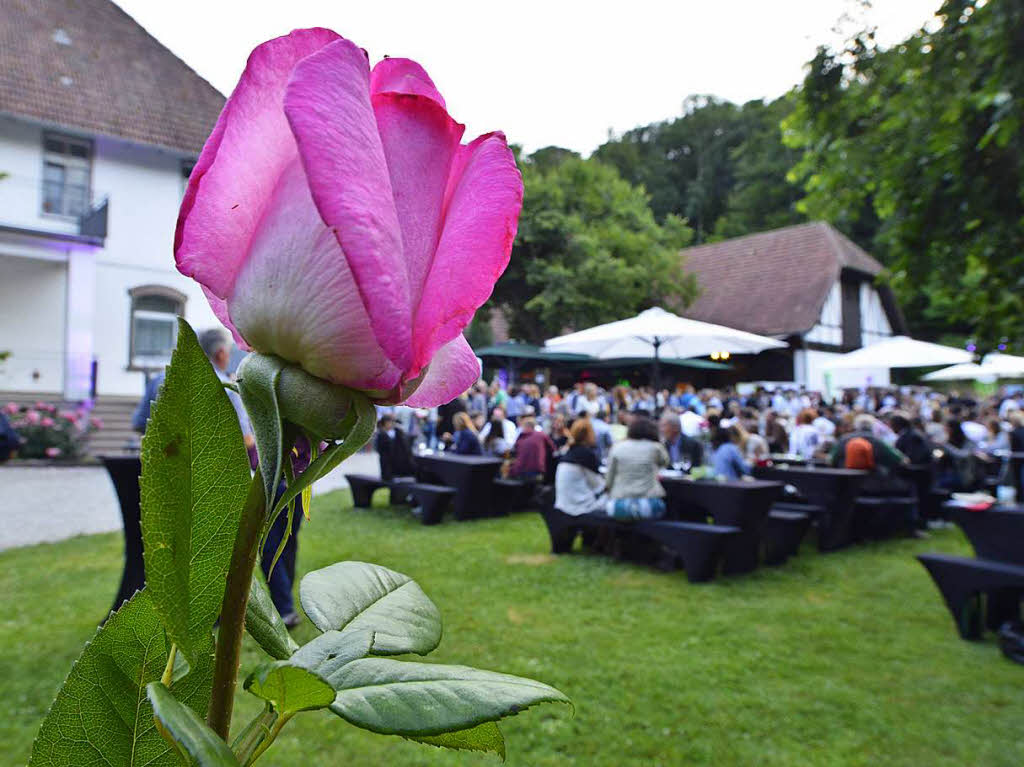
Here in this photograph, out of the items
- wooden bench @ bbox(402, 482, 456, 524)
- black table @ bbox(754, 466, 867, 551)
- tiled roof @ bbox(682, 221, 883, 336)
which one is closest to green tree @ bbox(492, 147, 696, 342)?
tiled roof @ bbox(682, 221, 883, 336)

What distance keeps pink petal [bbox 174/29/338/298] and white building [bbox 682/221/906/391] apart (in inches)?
939

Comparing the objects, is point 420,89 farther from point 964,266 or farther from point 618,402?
point 618,402

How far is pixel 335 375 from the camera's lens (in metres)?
0.28

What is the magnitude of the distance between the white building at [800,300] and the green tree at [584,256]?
7.88 feet

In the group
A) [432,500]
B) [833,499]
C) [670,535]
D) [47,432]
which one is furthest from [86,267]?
[833,499]

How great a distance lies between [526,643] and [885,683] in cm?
211

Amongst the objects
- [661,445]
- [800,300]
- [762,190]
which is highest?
[762,190]

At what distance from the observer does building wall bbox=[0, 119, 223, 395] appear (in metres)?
14.4

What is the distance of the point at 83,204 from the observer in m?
15.2

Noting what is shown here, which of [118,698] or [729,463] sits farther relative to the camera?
[729,463]

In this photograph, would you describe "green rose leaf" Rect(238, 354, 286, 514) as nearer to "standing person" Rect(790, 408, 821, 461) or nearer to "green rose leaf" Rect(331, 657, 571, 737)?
"green rose leaf" Rect(331, 657, 571, 737)

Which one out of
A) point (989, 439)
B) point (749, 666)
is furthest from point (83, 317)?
point (989, 439)

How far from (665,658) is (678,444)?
5471 mm

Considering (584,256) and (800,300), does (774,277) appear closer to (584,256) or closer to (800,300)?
(800,300)
